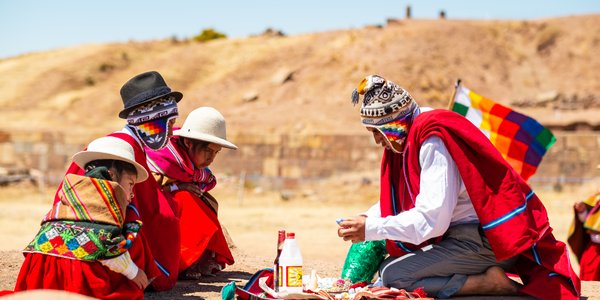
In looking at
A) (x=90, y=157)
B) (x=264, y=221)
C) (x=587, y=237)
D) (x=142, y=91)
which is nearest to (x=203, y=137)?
(x=142, y=91)

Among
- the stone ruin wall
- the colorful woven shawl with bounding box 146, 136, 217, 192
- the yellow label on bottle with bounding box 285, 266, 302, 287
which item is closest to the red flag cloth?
the yellow label on bottle with bounding box 285, 266, 302, 287

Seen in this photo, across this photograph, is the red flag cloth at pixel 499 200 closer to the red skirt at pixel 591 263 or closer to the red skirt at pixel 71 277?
the red skirt at pixel 71 277

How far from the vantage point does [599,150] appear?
24000mm

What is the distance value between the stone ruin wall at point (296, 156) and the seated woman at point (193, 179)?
1803 centimetres

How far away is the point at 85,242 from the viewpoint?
4879 millimetres

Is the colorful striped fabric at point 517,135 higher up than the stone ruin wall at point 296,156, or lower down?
higher up

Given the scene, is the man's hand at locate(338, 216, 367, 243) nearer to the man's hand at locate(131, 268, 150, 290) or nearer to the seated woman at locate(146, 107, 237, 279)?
the man's hand at locate(131, 268, 150, 290)

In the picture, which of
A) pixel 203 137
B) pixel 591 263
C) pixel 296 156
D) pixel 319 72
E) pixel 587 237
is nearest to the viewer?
pixel 203 137

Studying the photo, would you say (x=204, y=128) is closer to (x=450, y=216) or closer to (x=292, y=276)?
(x=292, y=276)

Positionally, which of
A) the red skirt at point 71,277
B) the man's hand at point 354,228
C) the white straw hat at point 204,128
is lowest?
the red skirt at point 71,277

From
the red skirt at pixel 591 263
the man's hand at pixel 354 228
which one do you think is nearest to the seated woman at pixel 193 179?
the man's hand at pixel 354 228

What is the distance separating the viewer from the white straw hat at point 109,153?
202 inches

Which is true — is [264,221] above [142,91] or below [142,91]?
below

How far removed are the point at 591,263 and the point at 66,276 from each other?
5885mm
